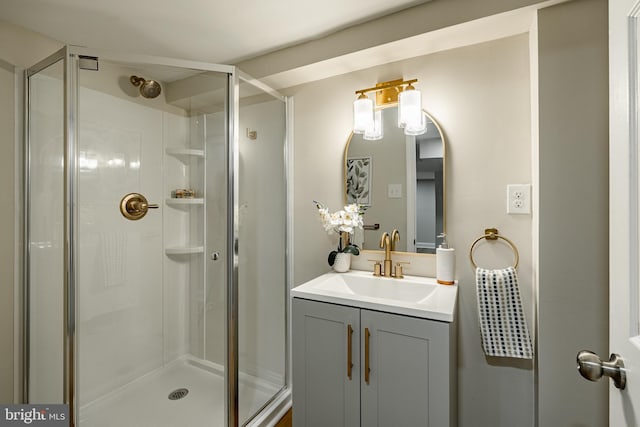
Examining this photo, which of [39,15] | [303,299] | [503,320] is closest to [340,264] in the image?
[303,299]

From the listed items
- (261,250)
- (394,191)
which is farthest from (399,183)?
(261,250)

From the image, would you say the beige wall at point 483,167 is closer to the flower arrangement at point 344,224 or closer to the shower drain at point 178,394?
the flower arrangement at point 344,224

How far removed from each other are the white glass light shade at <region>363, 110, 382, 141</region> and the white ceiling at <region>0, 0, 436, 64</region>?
47 cm

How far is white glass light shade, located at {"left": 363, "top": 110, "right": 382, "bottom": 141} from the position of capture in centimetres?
169

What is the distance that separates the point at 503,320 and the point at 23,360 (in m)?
2.33

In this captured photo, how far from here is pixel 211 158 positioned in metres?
1.58

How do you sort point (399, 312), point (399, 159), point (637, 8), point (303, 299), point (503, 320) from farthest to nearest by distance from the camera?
1. point (399, 159)
2. point (303, 299)
3. point (503, 320)
4. point (399, 312)
5. point (637, 8)

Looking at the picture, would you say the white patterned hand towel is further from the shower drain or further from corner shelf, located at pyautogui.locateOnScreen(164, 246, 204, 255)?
the shower drain

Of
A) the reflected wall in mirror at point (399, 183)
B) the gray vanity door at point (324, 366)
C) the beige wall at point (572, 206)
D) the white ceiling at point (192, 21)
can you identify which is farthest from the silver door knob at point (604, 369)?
the white ceiling at point (192, 21)

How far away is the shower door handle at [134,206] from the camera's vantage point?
1584 millimetres

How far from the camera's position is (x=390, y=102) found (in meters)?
1.69

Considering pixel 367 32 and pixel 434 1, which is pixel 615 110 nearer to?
pixel 434 1

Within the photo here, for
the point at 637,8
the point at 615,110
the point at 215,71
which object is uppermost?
the point at 215,71

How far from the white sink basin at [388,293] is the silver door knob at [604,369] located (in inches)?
20.2
